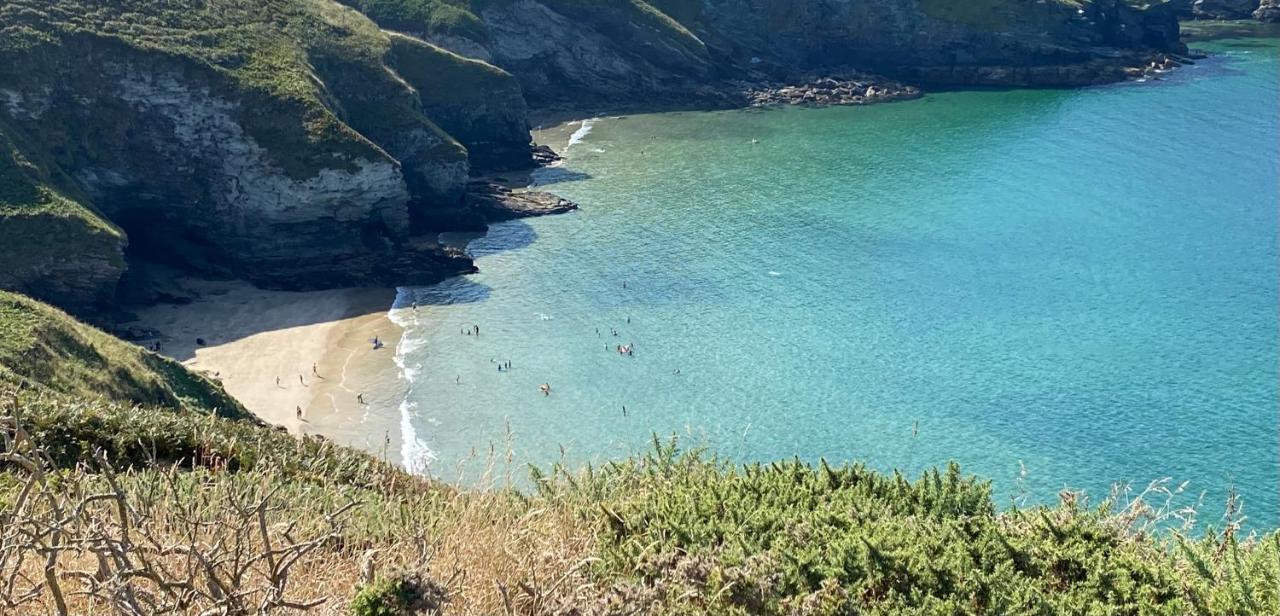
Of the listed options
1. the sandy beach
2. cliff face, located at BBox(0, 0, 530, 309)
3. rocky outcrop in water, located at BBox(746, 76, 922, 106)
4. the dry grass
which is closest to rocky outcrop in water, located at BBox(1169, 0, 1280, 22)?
rocky outcrop in water, located at BBox(746, 76, 922, 106)

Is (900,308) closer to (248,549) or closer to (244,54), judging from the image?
(244,54)

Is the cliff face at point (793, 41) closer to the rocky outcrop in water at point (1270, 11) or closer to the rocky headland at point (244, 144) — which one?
the rocky headland at point (244, 144)

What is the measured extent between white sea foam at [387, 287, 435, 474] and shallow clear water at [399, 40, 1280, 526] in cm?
42

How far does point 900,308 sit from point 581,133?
4738 cm

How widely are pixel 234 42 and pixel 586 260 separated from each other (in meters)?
27.0

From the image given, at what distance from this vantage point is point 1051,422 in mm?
42281

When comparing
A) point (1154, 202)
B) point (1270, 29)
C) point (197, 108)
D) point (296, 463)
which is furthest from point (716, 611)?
point (1270, 29)

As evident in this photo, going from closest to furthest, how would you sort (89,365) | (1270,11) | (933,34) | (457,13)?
(89,365) → (457,13) → (933,34) → (1270,11)

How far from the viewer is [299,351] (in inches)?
1993

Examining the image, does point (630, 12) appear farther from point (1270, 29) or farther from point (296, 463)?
point (296, 463)

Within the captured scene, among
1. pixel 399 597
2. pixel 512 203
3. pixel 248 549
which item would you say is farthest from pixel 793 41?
pixel 399 597

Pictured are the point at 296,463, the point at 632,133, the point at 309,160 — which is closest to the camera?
the point at 296,463

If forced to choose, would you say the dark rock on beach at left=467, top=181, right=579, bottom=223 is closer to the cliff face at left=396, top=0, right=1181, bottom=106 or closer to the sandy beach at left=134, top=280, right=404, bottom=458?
the sandy beach at left=134, top=280, right=404, bottom=458

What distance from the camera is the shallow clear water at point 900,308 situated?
41.6 m
